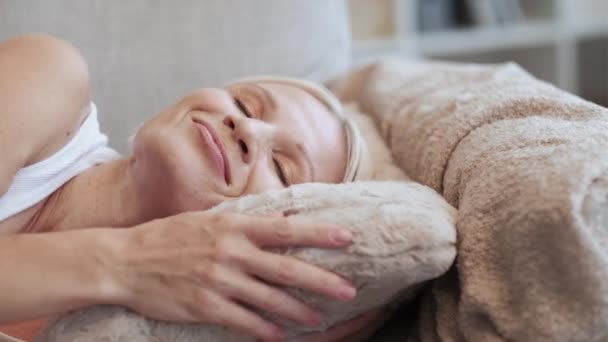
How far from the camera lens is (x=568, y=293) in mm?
645

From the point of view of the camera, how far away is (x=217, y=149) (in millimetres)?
956

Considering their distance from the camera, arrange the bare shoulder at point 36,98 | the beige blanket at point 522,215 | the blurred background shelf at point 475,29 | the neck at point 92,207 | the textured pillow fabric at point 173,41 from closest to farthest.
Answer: the beige blanket at point 522,215 → the bare shoulder at point 36,98 → the neck at point 92,207 → the textured pillow fabric at point 173,41 → the blurred background shelf at point 475,29

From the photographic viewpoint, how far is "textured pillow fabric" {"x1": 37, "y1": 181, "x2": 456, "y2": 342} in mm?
717

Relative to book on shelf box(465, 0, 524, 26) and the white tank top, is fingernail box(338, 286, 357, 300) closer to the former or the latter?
the white tank top

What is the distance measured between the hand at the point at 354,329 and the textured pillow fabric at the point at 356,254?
0.03m

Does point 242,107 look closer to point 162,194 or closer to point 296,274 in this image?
point 162,194

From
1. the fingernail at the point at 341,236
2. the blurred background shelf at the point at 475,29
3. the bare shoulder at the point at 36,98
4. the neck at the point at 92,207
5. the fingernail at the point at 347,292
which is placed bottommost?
the blurred background shelf at the point at 475,29

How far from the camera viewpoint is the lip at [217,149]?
950 millimetres

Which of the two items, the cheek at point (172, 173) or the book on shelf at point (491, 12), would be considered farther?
the book on shelf at point (491, 12)

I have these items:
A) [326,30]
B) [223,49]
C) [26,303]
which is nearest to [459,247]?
[26,303]

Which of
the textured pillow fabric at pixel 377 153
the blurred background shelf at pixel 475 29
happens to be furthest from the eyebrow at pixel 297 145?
the blurred background shelf at pixel 475 29

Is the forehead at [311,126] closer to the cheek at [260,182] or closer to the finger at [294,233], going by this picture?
the cheek at [260,182]

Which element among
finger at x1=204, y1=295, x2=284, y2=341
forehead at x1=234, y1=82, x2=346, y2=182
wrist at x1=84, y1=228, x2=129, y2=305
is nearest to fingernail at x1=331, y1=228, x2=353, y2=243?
finger at x1=204, y1=295, x2=284, y2=341

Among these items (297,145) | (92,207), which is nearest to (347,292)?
(297,145)
